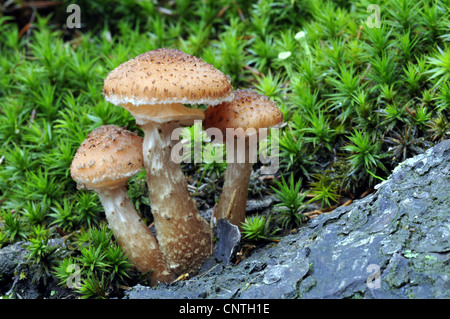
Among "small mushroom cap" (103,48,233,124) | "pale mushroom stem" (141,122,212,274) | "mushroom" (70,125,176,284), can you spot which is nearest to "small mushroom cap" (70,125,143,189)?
"mushroom" (70,125,176,284)

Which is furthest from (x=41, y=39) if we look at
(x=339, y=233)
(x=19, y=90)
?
(x=339, y=233)

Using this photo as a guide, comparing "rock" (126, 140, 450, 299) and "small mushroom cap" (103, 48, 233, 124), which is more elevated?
"small mushroom cap" (103, 48, 233, 124)

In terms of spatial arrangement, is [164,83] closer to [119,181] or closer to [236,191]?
[119,181]

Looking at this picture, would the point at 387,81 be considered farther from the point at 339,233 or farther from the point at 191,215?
the point at 191,215

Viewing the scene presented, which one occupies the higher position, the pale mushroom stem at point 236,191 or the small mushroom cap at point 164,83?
the small mushroom cap at point 164,83

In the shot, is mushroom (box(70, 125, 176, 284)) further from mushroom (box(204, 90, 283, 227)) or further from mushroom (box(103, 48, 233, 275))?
mushroom (box(204, 90, 283, 227))

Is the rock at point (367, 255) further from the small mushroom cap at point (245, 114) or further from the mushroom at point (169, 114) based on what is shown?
the small mushroom cap at point (245, 114)

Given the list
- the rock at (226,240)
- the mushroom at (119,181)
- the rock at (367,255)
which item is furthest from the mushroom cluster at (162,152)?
the rock at (367,255)
